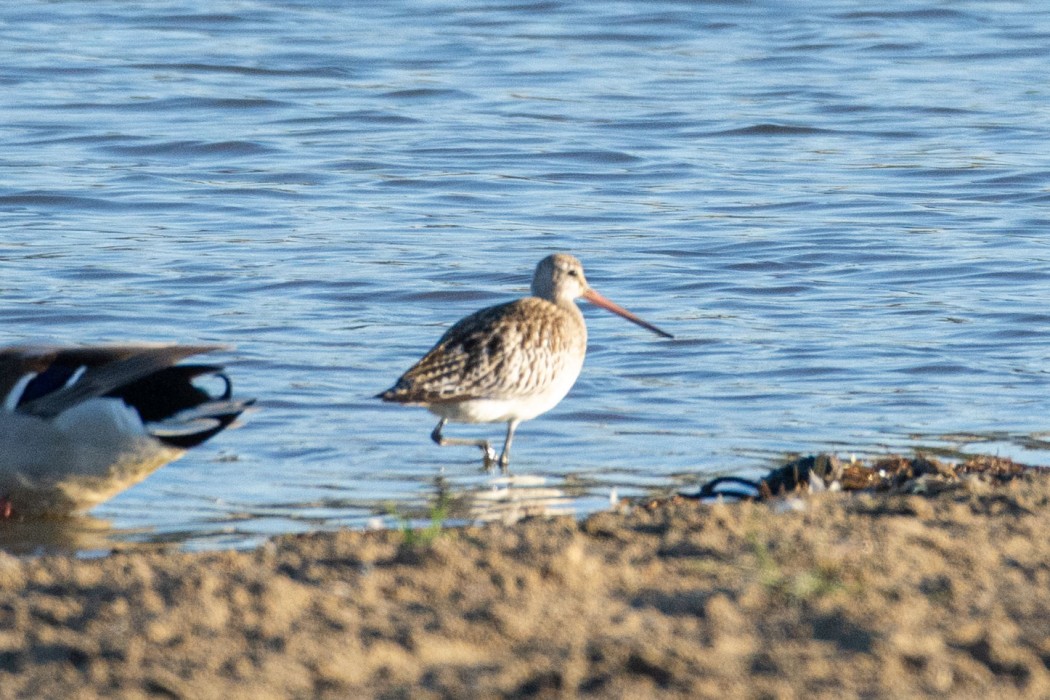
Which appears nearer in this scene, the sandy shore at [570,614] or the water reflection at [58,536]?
the sandy shore at [570,614]

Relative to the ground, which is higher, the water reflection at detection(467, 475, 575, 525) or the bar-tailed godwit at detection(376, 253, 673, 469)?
the bar-tailed godwit at detection(376, 253, 673, 469)

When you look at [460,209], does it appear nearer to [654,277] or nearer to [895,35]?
[654,277]

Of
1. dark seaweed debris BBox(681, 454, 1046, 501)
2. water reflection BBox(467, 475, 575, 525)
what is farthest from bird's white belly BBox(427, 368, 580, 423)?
dark seaweed debris BBox(681, 454, 1046, 501)

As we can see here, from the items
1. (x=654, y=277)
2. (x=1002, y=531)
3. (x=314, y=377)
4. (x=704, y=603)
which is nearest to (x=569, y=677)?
(x=704, y=603)

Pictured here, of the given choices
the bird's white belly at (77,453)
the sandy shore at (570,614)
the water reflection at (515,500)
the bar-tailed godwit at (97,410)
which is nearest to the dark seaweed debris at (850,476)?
the water reflection at (515,500)

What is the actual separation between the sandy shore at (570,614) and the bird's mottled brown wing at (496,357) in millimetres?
2449

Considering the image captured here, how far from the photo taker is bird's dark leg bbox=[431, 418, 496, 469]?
848 cm

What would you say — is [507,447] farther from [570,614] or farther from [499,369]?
[570,614]

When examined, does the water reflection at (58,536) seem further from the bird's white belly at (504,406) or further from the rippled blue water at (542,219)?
the bird's white belly at (504,406)

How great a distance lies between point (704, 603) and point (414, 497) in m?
3.38

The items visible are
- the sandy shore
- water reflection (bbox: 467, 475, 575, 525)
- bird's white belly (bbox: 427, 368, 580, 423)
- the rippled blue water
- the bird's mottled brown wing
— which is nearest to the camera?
the sandy shore

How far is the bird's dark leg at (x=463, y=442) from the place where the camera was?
27.8ft

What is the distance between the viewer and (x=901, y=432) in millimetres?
8883

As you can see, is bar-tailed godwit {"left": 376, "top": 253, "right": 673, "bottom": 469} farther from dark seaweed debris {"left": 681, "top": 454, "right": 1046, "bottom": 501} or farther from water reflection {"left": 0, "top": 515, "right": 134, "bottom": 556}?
water reflection {"left": 0, "top": 515, "right": 134, "bottom": 556}
